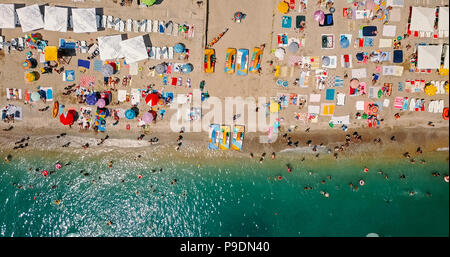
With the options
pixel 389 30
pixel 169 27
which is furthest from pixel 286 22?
pixel 169 27

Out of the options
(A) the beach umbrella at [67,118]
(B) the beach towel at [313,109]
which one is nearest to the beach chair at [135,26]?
(A) the beach umbrella at [67,118]

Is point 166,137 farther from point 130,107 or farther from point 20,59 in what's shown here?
point 20,59

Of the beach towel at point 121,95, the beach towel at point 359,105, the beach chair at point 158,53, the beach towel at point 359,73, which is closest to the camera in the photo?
the beach chair at point 158,53

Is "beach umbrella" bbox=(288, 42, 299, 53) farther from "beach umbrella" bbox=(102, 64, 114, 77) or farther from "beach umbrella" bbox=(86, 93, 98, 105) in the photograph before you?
"beach umbrella" bbox=(86, 93, 98, 105)

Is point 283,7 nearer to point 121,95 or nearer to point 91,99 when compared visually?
point 121,95

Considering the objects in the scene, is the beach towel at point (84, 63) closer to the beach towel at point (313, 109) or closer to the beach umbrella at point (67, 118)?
the beach umbrella at point (67, 118)

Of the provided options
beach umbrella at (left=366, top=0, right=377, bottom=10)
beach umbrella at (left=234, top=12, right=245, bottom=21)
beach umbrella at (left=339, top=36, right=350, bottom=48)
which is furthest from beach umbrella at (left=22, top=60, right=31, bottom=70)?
beach umbrella at (left=366, top=0, right=377, bottom=10)

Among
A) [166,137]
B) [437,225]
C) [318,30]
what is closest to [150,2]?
[166,137]
